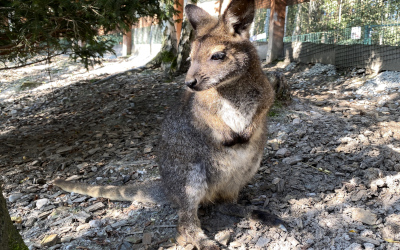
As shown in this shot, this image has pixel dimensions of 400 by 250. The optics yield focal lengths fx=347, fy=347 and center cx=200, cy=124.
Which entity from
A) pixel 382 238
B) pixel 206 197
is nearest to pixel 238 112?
pixel 206 197

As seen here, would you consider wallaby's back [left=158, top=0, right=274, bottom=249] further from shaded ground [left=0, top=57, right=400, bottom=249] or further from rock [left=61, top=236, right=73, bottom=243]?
rock [left=61, top=236, right=73, bottom=243]

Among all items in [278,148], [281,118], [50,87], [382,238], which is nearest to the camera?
[382,238]

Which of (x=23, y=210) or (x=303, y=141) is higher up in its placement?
(x=303, y=141)

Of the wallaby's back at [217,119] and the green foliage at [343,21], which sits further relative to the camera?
the green foliage at [343,21]

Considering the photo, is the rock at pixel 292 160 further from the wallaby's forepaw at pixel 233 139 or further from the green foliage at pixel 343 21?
the green foliage at pixel 343 21

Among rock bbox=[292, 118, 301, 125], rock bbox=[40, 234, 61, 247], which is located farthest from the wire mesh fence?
rock bbox=[40, 234, 61, 247]

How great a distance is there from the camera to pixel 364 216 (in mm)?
2867

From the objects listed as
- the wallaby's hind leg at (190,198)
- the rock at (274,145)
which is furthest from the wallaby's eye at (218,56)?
the rock at (274,145)

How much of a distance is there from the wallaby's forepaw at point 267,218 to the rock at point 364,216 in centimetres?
60

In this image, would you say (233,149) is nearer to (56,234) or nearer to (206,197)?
(206,197)

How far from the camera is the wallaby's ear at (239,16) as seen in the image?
8.68 ft

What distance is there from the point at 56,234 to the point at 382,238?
2.67 m

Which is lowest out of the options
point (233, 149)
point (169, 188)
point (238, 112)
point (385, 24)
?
point (169, 188)

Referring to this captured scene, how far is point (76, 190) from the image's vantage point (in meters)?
3.63
